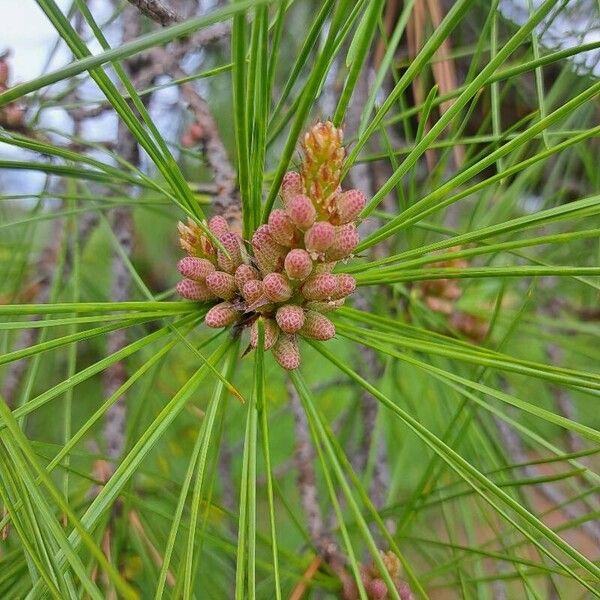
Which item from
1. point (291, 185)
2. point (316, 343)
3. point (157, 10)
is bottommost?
point (316, 343)

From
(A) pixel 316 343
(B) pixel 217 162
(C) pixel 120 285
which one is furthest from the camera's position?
(C) pixel 120 285

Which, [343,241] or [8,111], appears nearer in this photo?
[343,241]

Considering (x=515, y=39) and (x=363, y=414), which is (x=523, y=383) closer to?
(x=363, y=414)

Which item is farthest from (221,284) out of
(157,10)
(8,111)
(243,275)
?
(8,111)

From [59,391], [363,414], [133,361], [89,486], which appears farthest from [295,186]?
[133,361]

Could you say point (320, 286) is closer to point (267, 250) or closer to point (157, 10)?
point (267, 250)

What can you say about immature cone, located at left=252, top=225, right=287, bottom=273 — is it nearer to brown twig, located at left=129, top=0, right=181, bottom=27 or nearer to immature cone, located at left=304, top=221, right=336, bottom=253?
immature cone, located at left=304, top=221, right=336, bottom=253

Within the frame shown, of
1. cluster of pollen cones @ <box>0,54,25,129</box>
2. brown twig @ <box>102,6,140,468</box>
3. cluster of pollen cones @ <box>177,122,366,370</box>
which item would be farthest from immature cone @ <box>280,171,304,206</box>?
brown twig @ <box>102,6,140,468</box>

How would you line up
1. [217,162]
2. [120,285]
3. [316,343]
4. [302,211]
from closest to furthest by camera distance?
[302,211] < [316,343] < [217,162] < [120,285]
